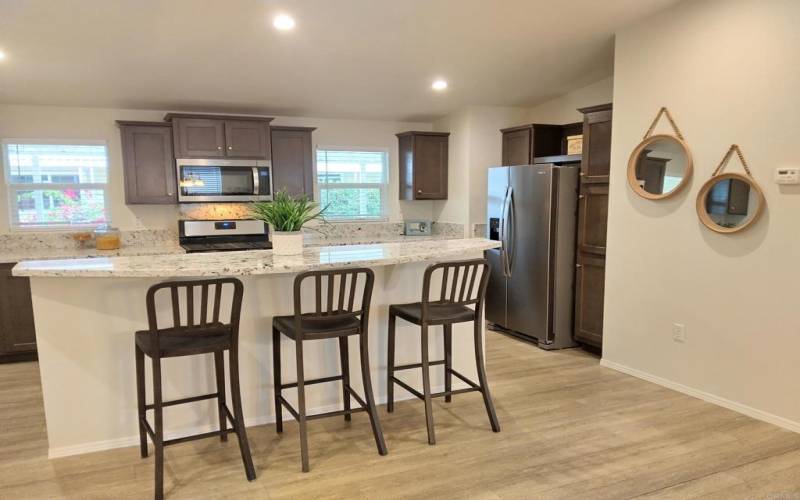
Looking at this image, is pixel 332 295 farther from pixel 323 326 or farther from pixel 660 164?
pixel 660 164

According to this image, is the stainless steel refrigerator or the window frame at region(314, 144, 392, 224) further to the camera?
the window frame at region(314, 144, 392, 224)

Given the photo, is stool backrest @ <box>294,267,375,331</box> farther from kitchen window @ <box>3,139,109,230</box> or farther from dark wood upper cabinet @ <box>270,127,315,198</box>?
kitchen window @ <box>3,139,109,230</box>

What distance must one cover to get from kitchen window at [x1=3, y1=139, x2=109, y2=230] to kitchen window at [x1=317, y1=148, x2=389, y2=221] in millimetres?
2223

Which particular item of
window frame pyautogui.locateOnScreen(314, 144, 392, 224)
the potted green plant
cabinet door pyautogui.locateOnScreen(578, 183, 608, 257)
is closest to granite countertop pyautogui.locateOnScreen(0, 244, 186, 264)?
window frame pyautogui.locateOnScreen(314, 144, 392, 224)

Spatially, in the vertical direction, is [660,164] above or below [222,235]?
above

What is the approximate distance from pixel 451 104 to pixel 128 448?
14.1ft

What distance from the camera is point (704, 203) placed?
3.30 meters

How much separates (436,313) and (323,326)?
662 millimetres

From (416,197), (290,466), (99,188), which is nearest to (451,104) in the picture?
(416,197)

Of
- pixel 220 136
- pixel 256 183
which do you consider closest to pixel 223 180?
pixel 256 183

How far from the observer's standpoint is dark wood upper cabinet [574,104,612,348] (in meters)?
4.12

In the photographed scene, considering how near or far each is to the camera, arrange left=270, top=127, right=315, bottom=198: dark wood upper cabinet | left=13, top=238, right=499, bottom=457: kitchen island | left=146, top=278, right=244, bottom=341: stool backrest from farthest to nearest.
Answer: left=270, top=127, right=315, bottom=198: dark wood upper cabinet → left=13, top=238, right=499, bottom=457: kitchen island → left=146, top=278, right=244, bottom=341: stool backrest

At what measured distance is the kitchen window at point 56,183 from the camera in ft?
15.6

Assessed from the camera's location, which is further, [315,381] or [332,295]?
[315,381]
